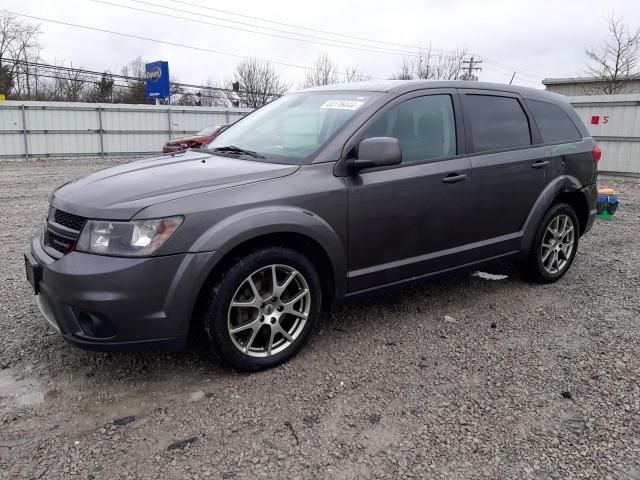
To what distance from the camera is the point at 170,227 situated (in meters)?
2.69

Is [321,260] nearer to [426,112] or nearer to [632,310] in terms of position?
[426,112]

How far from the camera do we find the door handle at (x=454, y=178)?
12.3 ft

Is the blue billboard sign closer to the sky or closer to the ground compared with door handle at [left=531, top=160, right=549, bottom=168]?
closer to the sky

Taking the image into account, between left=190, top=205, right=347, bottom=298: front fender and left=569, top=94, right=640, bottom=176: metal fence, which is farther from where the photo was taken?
left=569, top=94, right=640, bottom=176: metal fence

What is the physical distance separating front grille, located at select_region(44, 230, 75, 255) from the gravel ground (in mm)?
748

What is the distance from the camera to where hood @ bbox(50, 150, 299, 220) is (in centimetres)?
275

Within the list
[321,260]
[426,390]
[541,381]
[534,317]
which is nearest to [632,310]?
[534,317]

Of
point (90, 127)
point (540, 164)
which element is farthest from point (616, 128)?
point (90, 127)

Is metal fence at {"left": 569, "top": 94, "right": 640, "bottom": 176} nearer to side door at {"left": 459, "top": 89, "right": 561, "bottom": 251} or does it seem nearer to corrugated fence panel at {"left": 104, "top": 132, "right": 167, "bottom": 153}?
side door at {"left": 459, "top": 89, "right": 561, "bottom": 251}

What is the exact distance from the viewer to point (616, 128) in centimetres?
1349

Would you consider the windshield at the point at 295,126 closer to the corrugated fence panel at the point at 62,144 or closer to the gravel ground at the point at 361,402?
the gravel ground at the point at 361,402

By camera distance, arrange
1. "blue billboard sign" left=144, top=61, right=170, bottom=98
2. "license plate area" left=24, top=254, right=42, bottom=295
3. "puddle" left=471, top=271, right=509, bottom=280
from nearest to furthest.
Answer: "license plate area" left=24, top=254, right=42, bottom=295 → "puddle" left=471, top=271, right=509, bottom=280 → "blue billboard sign" left=144, top=61, right=170, bottom=98

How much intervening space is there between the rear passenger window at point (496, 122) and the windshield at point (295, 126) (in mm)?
912

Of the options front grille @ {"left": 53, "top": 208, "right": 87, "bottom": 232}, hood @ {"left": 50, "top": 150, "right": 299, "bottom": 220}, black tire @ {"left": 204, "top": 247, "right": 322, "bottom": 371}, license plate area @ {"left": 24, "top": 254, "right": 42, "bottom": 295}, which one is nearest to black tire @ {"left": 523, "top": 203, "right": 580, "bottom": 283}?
black tire @ {"left": 204, "top": 247, "right": 322, "bottom": 371}
